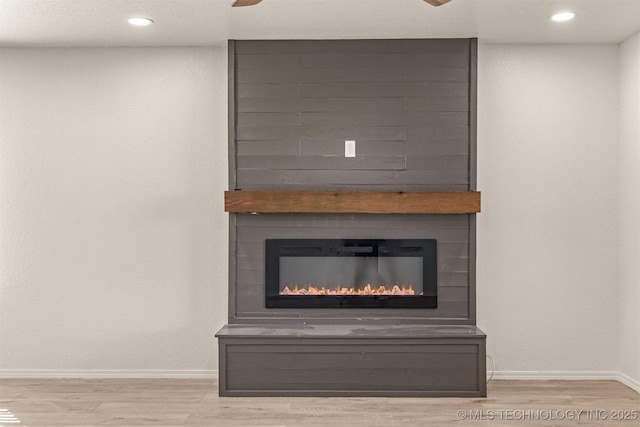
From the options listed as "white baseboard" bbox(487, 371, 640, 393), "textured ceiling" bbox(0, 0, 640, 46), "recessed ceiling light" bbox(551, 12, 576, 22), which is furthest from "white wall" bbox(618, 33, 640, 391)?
"recessed ceiling light" bbox(551, 12, 576, 22)

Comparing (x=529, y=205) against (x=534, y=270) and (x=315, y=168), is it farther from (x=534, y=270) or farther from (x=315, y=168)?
(x=315, y=168)

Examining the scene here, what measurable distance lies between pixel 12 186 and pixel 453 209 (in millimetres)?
3472

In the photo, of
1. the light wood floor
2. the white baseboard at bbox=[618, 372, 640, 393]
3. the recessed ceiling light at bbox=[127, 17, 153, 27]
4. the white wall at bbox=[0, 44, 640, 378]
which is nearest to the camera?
the light wood floor

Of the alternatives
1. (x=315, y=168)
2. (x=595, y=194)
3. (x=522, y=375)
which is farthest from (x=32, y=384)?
(x=595, y=194)

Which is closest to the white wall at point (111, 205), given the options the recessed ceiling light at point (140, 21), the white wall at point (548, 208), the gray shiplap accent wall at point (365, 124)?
the gray shiplap accent wall at point (365, 124)

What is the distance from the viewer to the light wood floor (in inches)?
147

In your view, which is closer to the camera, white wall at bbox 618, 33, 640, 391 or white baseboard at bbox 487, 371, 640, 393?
white wall at bbox 618, 33, 640, 391

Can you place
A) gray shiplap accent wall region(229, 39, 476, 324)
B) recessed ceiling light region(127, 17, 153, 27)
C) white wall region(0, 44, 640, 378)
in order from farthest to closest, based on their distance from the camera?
white wall region(0, 44, 640, 378) < gray shiplap accent wall region(229, 39, 476, 324) < recessed ceiling light region(127, 17, 153, 27)

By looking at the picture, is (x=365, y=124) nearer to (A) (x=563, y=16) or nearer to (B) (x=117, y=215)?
(A) (x=563, y=16)

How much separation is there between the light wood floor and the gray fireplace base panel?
9cm

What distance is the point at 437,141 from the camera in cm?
456

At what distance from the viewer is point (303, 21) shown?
414 cm

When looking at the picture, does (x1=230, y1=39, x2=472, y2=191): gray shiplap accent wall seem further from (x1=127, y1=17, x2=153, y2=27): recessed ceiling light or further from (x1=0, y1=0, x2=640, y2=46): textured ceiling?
(x1=127, y1=17, x2=153, y2=27): recessed ceiling light

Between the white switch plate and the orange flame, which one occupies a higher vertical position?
the white switch plate
